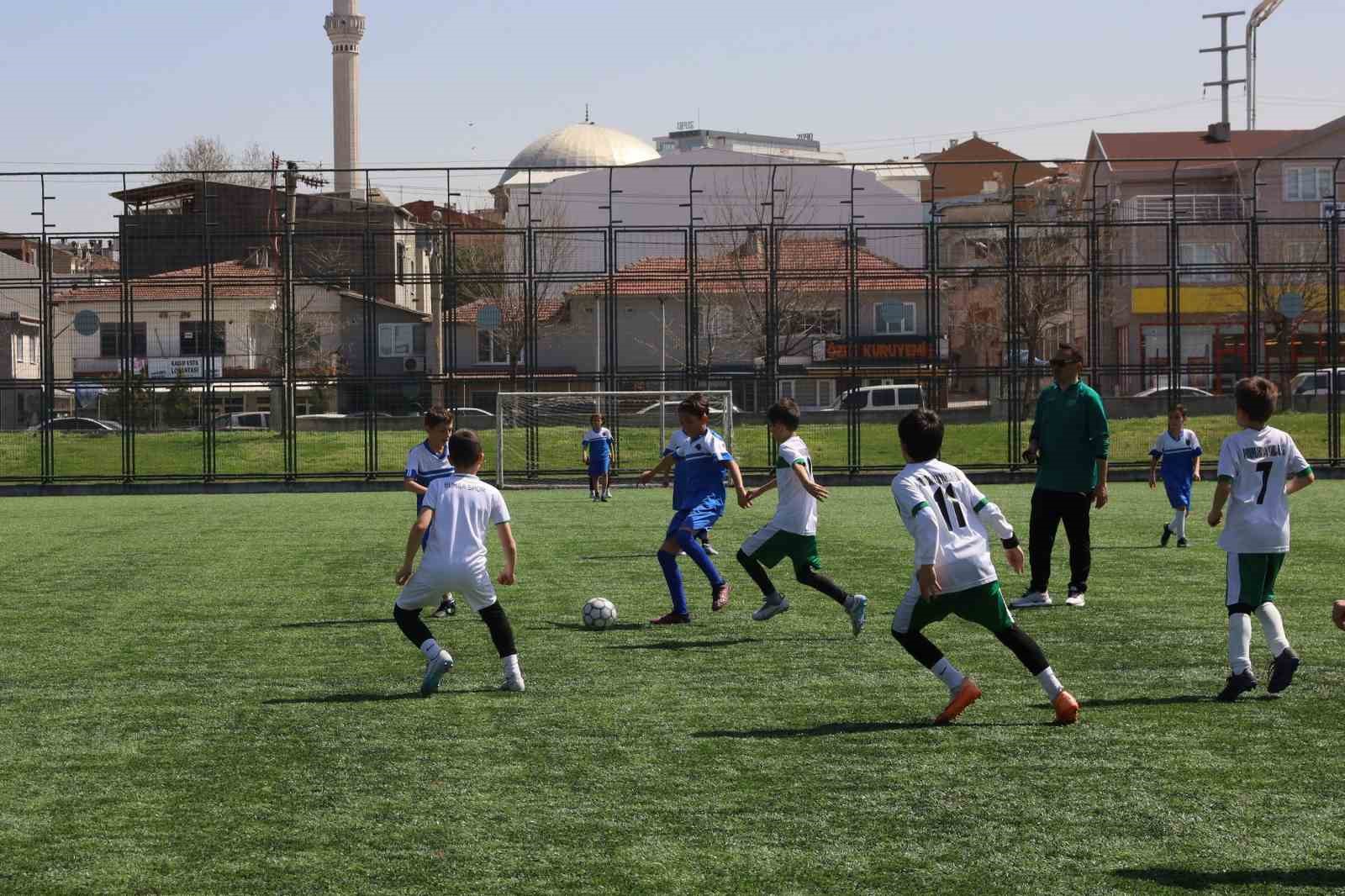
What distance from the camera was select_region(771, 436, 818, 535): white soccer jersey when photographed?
10406mm

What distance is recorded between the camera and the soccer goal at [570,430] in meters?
34.1

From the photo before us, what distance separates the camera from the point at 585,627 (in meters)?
11.1

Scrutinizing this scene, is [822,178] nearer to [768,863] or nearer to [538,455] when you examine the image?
[538,455]

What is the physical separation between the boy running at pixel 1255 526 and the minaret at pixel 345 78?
73.8 metres

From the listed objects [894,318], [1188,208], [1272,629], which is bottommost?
[1272,629]

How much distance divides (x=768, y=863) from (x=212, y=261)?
108 feet

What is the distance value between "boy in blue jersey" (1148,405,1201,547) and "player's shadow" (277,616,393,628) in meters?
9.26

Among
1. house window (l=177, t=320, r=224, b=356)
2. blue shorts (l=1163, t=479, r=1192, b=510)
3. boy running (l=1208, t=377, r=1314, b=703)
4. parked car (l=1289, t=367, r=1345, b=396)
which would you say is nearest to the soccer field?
boy running (l=1208, t=377, r=1314, b=703)

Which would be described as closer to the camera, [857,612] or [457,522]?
[457,522]

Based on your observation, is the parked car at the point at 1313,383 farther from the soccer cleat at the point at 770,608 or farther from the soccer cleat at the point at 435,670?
the soccer cleat at the point at 435,670

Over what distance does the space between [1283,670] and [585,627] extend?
5.02m

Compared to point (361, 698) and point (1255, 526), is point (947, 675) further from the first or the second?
point (361, 698)

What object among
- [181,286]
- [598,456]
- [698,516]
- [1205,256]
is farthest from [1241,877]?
[1205,256]

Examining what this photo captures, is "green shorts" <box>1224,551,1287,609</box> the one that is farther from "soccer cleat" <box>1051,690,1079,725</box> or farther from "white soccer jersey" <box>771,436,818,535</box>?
"white soccer jersey" <box>771,436,818,535</box>
